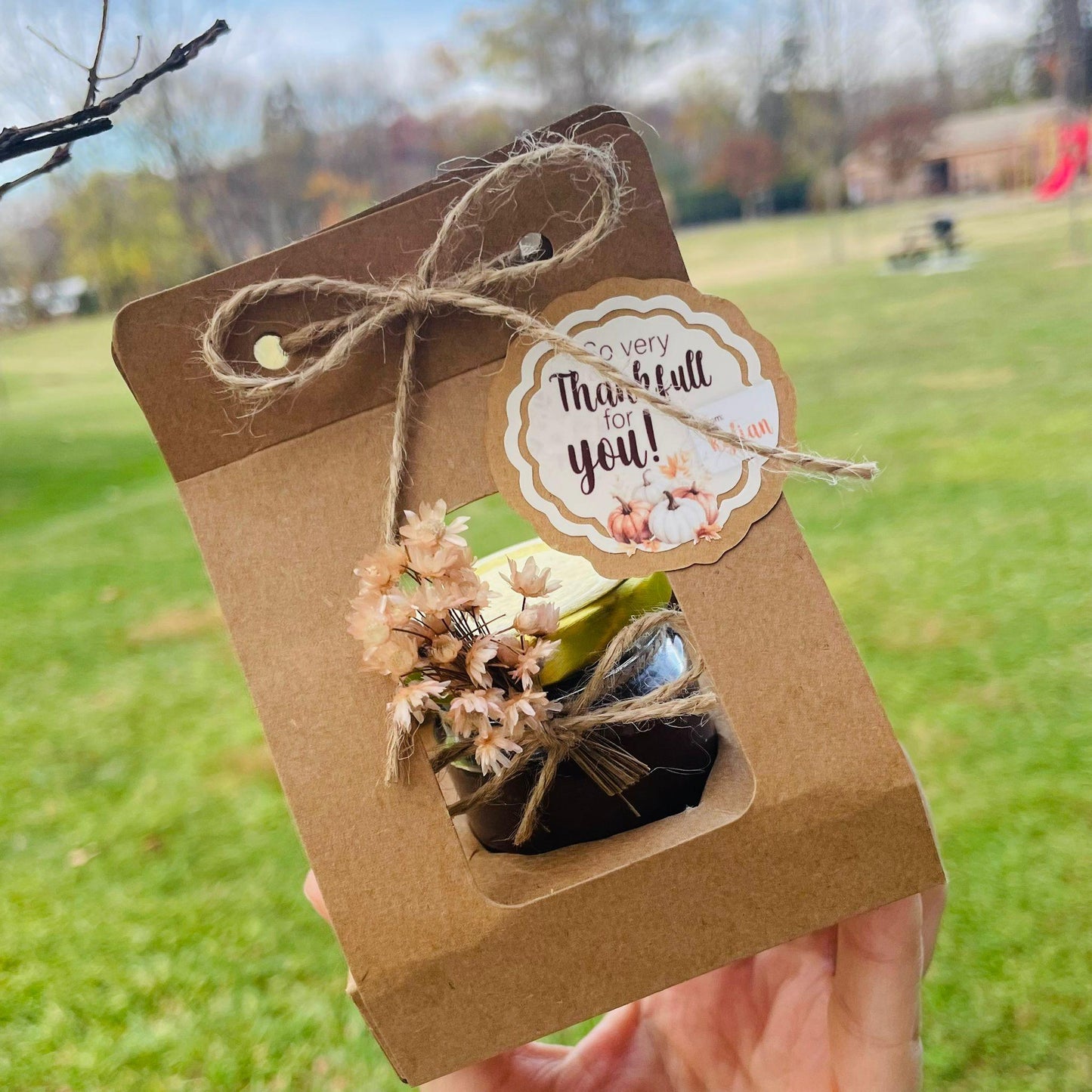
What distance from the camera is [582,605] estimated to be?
0.42 m

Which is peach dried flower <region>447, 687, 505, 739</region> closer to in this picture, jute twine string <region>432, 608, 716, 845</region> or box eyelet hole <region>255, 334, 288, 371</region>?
jute twine string <region>432, 608, 716, 845</region>

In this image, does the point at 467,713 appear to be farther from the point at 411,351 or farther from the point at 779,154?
the point at 779,154

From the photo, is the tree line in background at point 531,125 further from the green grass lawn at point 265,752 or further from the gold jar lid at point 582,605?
the gold jar lid at point 582,605

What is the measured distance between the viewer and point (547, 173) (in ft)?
1.27

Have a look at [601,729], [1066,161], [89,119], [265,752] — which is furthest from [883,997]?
[1066,161]

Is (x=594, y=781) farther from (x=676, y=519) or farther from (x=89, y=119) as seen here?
(x=89, y=119)

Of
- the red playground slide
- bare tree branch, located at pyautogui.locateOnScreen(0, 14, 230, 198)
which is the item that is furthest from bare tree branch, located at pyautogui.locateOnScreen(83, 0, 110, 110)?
the red playground slide

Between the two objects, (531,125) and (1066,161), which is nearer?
(531,125)

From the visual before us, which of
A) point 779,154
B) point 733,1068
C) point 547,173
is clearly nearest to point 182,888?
point 733,1068

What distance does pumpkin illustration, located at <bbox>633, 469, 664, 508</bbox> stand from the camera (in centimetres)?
40

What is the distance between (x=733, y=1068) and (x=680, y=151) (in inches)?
130

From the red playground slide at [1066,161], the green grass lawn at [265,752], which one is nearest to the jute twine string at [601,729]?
the green grass lawn at [265,752]

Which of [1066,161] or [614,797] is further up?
A: [614,797]

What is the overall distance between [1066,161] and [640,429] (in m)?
3.89
